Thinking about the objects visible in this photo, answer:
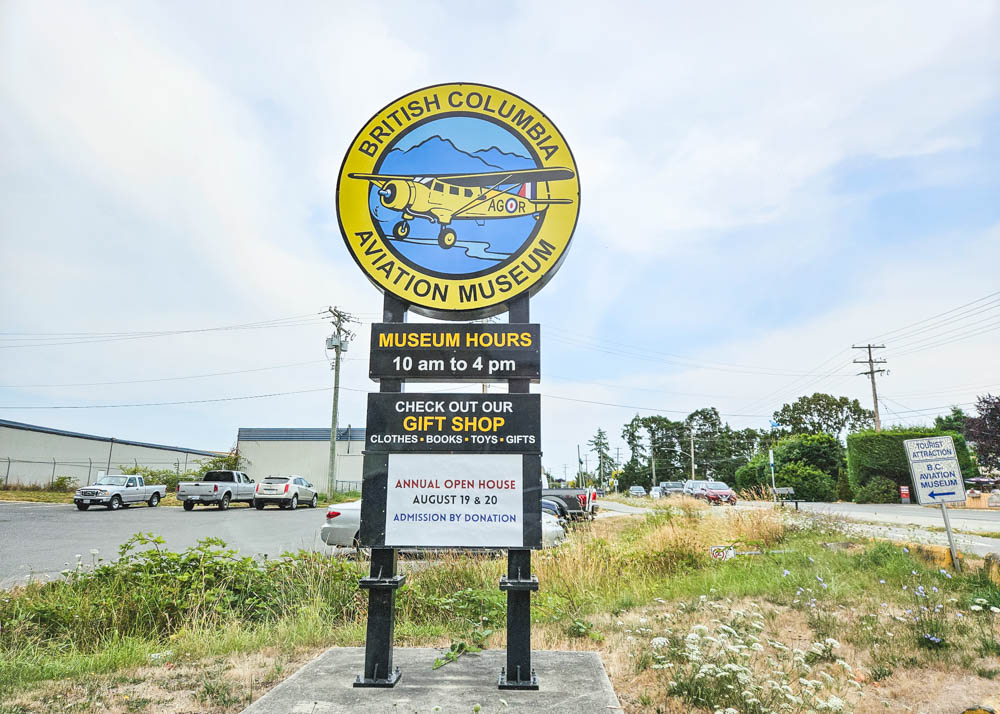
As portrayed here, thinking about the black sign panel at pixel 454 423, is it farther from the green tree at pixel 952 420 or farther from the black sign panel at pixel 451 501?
the green tree at pixel 952 420

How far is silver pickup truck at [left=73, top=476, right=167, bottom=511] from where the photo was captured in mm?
24156

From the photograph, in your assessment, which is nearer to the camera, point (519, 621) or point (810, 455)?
point (519, 621)

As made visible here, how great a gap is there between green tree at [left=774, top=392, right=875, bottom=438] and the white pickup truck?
63.1m

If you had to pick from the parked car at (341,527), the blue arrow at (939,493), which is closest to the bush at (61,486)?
the parked car at (341,527)

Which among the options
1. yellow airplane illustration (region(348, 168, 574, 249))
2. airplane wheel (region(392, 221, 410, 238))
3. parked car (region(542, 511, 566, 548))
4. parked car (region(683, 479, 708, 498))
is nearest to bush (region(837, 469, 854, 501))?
parked car (region(683, 479, 708, 498))

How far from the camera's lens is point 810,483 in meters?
34.9

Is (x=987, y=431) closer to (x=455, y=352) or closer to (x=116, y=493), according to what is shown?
(x=455, y=352)

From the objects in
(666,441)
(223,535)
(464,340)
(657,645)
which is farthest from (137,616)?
(666,441)

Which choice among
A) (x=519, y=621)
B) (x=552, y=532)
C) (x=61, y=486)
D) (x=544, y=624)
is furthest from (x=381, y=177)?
(x=61, y=486)

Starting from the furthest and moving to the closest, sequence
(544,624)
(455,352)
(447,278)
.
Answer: (544,624) → (447,278) → (455,352)

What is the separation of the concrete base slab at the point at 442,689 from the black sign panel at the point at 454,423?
1.44 m

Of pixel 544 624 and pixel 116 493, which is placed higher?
pixel 116 493

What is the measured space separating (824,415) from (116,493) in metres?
71.6

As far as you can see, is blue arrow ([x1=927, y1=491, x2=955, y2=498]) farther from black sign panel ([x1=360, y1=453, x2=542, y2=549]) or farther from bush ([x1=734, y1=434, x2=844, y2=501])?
bush ([x1=734, y1=434, x2=844, y2=501])
